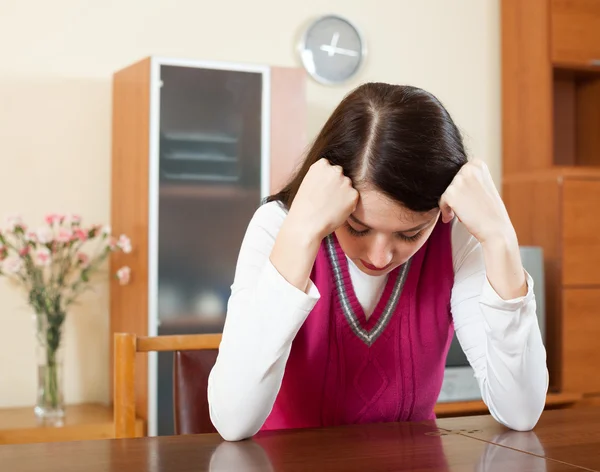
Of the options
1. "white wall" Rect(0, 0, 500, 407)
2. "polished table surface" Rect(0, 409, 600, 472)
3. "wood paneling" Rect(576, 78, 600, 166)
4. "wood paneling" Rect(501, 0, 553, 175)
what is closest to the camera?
"polished table surface" Rect(0, 409, 600, 472)

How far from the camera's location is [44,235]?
9.91 ft

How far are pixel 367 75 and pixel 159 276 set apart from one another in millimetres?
1385

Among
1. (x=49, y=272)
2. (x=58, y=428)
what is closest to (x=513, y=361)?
(x=58, y=428)

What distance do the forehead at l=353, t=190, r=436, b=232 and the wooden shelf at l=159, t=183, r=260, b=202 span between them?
1880mm

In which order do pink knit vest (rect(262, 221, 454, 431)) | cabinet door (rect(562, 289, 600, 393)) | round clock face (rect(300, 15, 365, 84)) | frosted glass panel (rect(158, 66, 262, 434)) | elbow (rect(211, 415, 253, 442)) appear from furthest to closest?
round clock face (rect(300, 15, 365, 84)), cabinet door (rect(562, 289, 600, 393)), frosted glass panel (rect(158, 66, 262, 434)), pink knit vest (rect(262, 221, 454, 431)), elbow (rect(211, 415, 253, 442))

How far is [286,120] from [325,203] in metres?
2.07

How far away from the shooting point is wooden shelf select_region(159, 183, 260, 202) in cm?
311

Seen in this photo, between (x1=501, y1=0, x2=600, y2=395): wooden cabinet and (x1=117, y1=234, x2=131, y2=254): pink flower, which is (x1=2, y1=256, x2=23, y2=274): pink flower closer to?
(x1=117, y1=234, x2=131, y2=254): pink flower

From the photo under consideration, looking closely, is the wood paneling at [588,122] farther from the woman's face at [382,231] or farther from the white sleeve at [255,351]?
the white sleeve at [255,351]

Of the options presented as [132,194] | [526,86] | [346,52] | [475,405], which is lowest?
[475,405]

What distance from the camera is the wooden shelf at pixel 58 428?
112 inches

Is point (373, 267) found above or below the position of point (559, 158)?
below

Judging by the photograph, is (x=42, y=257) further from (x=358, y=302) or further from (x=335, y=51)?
(x=358, y=302)

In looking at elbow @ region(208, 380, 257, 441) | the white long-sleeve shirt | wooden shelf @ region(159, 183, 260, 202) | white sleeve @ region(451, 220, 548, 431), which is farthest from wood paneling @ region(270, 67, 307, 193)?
elbow @ region(208, 380, 257, 441)
